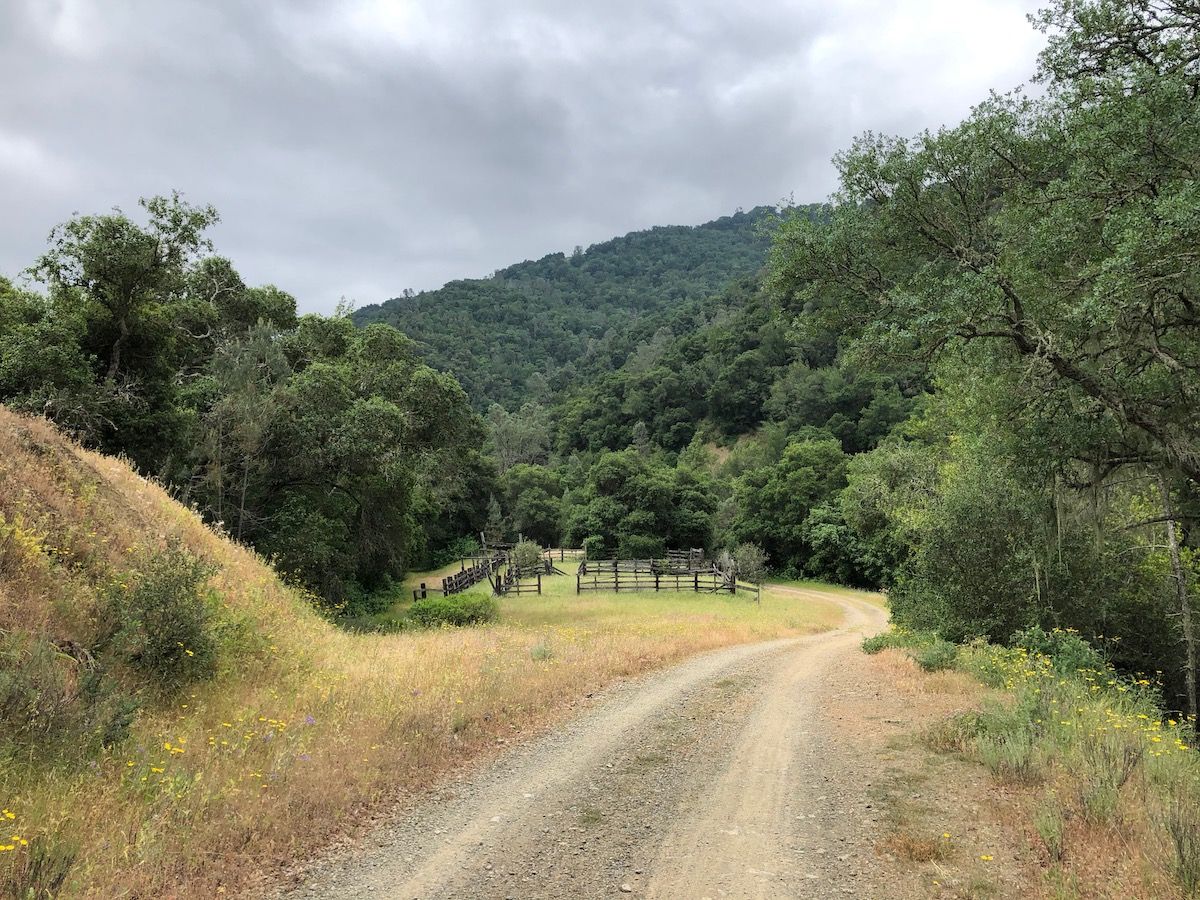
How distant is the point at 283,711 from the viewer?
7441mm

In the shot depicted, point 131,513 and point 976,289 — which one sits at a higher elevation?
point 976,289

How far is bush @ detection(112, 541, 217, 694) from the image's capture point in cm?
751

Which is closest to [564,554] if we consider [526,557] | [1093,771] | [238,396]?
[526,557]

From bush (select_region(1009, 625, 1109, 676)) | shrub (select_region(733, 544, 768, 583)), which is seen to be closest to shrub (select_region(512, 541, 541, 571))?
shrub (select_region(733, 544, 768, 583))

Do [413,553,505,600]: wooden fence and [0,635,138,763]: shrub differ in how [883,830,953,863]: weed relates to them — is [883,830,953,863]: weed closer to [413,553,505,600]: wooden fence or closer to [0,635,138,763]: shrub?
[0,635,138,763]: shrub

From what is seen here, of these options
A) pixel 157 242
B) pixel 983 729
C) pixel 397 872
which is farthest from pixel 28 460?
pixel 983 729

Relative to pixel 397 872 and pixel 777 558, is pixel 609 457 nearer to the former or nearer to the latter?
pixel 777 558

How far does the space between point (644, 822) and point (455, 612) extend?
16443 mm

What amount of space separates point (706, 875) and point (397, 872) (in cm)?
226

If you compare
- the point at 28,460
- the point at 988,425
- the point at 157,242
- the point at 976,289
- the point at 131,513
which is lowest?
the point at 131,513

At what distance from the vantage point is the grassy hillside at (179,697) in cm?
456

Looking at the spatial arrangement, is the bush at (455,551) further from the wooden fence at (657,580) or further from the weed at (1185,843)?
the weed at (1185,843)

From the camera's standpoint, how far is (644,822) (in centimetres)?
556

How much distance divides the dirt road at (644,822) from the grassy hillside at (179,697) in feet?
2.43
